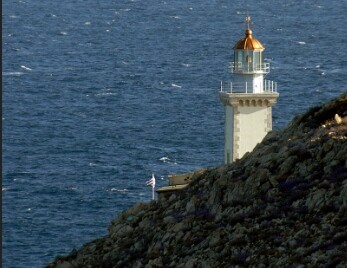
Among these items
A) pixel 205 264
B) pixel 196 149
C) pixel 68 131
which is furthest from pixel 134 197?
pixel 205 264

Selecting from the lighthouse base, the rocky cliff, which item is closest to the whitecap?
the lighthouse base

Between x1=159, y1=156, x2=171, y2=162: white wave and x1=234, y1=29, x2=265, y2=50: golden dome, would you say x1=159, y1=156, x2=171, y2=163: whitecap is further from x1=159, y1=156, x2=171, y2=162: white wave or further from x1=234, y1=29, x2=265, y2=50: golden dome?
x1=234, y1=29, x2=265, y2=50: golden dome

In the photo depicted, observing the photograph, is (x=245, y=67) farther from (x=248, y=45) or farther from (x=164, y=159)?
(x=164, y=159)

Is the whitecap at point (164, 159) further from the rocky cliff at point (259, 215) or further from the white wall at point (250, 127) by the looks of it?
the rocky cliff at point (259, 215)

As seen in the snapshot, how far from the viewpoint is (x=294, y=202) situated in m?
46.0

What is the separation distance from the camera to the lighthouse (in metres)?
87.8

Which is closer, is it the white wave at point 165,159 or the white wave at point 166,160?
the white wave at point 166,160

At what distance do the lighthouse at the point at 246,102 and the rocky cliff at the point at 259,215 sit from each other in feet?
106

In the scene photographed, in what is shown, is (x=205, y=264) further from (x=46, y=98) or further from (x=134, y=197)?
(x=46, y=98)

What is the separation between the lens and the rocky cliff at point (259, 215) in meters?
43.4

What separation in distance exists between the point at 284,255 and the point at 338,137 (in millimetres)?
7262

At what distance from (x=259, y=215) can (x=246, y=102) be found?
42.5 meters

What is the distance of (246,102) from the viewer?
89.1 metres

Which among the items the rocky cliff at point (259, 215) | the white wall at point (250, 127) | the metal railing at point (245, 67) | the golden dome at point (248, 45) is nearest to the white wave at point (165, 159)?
the golden dome at point (248, 45)
